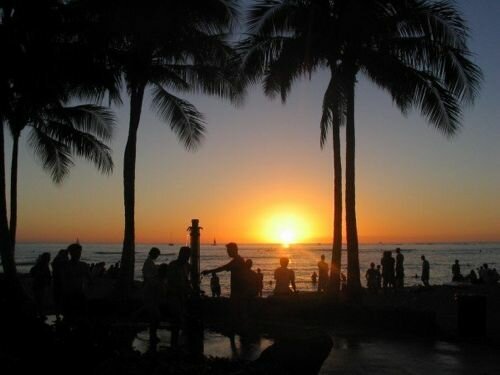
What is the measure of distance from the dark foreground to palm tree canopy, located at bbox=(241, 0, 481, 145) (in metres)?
5.84

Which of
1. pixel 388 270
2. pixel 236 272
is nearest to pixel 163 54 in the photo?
pixel 236 272

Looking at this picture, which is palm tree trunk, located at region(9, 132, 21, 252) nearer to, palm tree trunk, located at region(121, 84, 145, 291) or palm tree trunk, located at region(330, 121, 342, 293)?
palm tree trunk, located at region(121, 84, 145, 291)

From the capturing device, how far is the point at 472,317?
1276cm

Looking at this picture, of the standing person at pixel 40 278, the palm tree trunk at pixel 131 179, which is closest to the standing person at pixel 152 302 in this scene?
the standing person at pixel 40 278

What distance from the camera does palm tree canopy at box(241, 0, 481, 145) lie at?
17.0m

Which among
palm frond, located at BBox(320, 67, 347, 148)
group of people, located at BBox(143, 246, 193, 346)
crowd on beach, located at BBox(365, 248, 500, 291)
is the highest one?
palm frond, located at BBox(320, 67, 347, 148)

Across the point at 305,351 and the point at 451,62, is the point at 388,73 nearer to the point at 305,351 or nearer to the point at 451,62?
the point at 451,62

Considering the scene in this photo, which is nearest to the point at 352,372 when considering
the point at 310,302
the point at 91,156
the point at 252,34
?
the point at 310,302

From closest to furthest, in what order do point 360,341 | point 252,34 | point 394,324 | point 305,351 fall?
point 305,351
point 360,341
point 394,324
point 252,34

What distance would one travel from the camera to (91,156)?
2192 centimetres

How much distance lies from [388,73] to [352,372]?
33.8ft

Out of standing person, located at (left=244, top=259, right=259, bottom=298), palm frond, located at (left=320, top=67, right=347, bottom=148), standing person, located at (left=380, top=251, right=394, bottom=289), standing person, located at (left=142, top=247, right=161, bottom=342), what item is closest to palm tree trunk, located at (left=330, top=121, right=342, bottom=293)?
palm frond, located at (left=320, top=67, right=347, bottom=148)

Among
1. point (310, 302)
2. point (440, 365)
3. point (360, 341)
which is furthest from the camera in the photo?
point (310, 302)

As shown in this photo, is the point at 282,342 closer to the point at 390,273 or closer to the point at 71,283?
the point at 71,283
